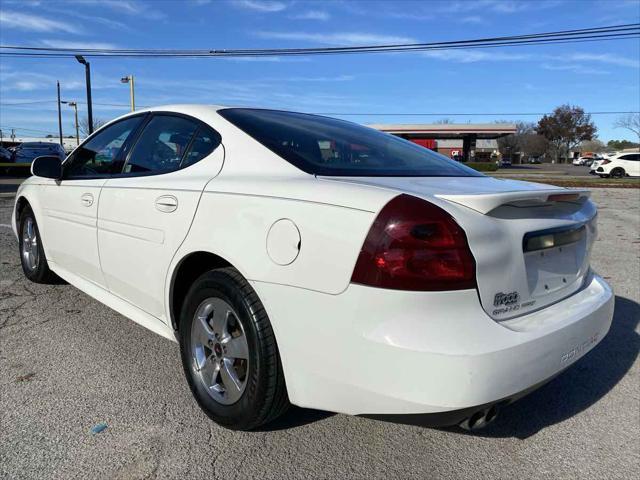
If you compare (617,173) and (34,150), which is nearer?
(34,150)

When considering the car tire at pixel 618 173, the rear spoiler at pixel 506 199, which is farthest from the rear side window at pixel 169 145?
the car tire at pixel 618 173

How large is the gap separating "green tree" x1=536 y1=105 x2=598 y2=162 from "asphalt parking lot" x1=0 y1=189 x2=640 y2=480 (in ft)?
340

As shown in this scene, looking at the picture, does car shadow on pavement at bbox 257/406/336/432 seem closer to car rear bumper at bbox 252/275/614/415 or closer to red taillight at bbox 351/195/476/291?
car rear bumper at bbox 252/275/614/415

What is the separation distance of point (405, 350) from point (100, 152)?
2.88m

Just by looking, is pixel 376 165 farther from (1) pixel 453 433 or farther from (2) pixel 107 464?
(2) pixel 107 464

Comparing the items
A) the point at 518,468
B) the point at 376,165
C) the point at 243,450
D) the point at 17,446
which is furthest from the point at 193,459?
the point at 376,165

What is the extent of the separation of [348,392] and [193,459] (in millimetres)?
793

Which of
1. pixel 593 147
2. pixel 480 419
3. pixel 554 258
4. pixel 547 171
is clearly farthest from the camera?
pixel 593 147

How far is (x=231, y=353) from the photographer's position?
2361 millimetres

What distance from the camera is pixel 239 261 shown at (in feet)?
7.20

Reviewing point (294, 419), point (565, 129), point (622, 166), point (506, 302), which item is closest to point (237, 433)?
point (294, 419)

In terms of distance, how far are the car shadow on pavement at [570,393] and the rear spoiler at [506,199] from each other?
803 mm

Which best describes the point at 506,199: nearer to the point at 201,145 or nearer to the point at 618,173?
the point at 201,145

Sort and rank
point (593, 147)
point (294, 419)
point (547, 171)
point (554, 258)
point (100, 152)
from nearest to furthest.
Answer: point (554, 258), point (294, 419), point (100, 152), point (547, 171), point (593, 147)
